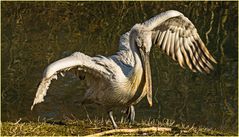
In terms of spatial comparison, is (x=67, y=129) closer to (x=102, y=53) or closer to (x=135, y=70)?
(x=135, y=70)

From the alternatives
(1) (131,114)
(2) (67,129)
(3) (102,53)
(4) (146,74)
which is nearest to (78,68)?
(2) (67,129)

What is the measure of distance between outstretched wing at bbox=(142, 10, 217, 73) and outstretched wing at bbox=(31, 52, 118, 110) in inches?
33.2

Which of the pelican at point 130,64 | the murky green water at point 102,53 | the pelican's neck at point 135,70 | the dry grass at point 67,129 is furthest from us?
the murky green water at point 102,53

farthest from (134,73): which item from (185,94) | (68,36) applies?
(68,36)

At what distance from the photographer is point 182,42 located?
296 inches

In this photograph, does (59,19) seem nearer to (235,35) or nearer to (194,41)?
(235,35)

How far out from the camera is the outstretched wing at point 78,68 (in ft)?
20.1

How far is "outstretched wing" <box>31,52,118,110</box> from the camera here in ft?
20.1

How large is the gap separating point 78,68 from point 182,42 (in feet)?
5.03

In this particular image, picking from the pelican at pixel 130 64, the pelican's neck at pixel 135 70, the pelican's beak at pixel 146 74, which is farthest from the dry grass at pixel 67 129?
the pelican's neck at pixel 135 70

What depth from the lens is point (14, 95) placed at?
40.1 ft

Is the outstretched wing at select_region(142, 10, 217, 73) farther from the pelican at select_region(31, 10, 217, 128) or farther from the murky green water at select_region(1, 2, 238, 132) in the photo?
the murky green water at select_region(1, 2, 238, 132)

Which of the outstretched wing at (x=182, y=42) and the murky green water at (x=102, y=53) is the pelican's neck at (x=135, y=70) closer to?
the outstretched wing at (x=182, y=42)

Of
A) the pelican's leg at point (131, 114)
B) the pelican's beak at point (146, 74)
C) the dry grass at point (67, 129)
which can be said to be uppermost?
the pelican's beak at point (146, 74)
